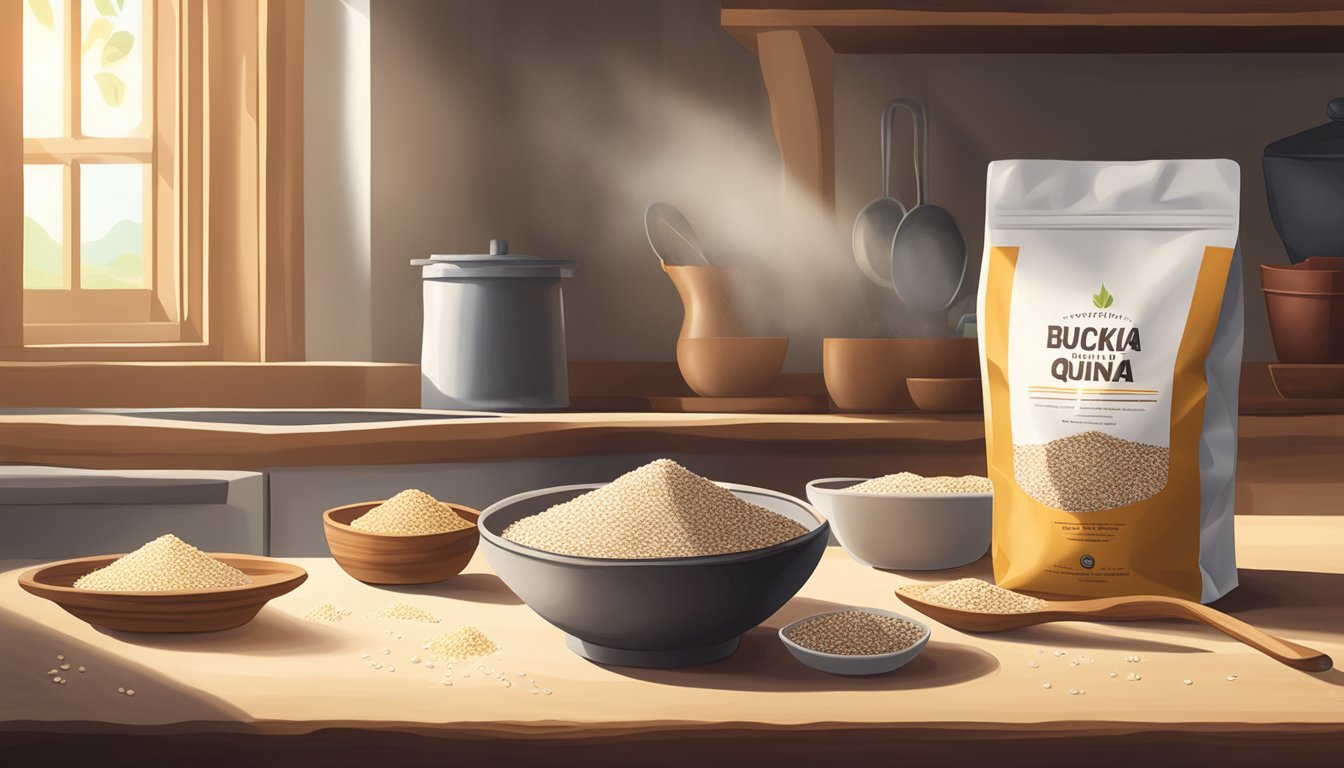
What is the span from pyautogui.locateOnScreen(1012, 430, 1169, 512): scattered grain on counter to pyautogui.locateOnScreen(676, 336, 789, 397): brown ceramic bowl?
3.27ft

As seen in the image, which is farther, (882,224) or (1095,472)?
(882,224)

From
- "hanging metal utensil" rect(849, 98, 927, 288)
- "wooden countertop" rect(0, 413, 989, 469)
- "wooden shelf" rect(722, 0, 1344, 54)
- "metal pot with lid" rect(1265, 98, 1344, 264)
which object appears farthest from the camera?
"hanging metal utensil" rect(849, 98, 927, 288)

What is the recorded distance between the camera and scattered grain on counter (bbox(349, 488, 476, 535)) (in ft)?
2.83

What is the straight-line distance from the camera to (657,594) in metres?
0.59

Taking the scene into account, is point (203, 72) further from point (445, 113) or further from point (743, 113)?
point (743, 113)

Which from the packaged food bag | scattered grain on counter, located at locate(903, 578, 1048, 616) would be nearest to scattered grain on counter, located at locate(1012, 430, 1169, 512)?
the packaged food bag

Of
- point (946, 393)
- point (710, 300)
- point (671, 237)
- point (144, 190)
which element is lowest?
point (946, 393)

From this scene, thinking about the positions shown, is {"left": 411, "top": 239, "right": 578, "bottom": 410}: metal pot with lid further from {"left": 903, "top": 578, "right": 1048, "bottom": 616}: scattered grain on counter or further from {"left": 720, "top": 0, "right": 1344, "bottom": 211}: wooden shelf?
{"left": 903, "top": 578, "right": 1048, "bottom": 616}: scattered grain on counter

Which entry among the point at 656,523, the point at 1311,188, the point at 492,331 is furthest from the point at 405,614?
the point at 1311,188

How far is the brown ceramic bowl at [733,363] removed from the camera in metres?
1.81

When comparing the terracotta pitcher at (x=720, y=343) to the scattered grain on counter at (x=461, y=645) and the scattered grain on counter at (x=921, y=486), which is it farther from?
A: the scattered grain on counter at (x=461, y=645)

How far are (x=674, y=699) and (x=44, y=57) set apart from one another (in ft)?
7.25

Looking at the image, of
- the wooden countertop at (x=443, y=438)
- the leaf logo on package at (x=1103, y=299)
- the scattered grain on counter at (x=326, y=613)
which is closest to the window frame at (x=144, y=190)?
the wooden countertop at (x=443, y=438)

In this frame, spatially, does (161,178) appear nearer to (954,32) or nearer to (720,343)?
(720,343)
